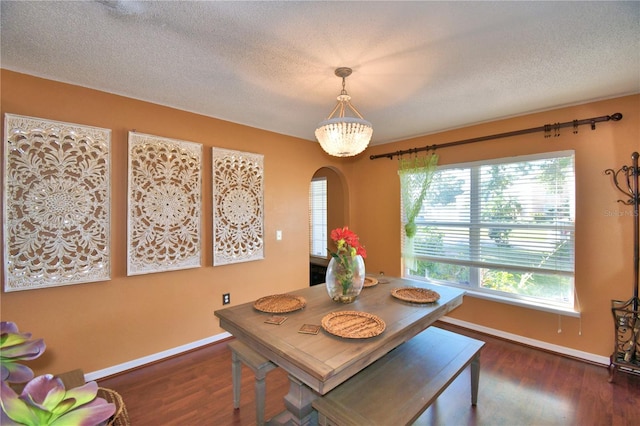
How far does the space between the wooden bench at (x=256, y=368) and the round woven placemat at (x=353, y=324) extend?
1.70 feet

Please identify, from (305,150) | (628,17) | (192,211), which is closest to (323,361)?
(192,211)

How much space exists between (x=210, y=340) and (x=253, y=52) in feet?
9.33

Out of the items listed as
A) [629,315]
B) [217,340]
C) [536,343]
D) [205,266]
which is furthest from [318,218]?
→ [629,315]

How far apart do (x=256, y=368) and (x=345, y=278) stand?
79 cm

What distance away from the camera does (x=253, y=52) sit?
1.81 meters

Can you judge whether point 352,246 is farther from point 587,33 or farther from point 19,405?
point 587,33

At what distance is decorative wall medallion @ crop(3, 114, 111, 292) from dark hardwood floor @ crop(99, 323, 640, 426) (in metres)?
1.05

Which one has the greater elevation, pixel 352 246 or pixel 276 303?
pixel 352 246

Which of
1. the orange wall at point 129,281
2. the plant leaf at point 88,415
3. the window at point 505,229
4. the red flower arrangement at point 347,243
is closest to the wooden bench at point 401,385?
the red flower arrangement at point 347,243

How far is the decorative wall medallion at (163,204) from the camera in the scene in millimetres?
2490

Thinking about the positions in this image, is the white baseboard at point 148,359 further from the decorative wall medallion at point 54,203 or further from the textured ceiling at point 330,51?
the textured ceiling at point 330,51

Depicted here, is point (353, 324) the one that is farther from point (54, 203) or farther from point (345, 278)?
point (54, 203)

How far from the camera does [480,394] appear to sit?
216 centimetres

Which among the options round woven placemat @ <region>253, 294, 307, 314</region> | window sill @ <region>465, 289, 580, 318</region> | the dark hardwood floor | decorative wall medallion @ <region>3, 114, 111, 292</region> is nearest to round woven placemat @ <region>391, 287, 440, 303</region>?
round woven placemat @ <region>253, 294, 307, 314</region>
